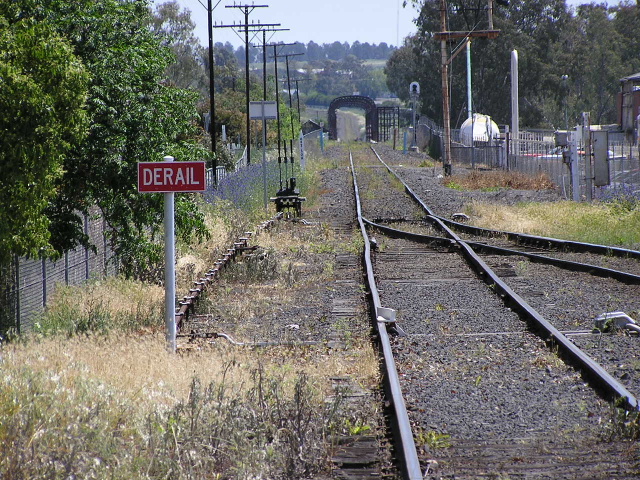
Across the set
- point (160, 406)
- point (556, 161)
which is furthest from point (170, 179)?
point (556, 161)

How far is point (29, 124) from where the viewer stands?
7.76 meters

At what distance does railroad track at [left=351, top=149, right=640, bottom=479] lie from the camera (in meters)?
5.56

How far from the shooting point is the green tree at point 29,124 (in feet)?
A: 25.0

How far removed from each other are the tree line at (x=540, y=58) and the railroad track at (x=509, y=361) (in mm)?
64953

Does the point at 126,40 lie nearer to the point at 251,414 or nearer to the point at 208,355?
the point at 208,355

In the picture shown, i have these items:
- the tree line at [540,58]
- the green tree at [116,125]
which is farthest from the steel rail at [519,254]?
the tree line at [540,58]

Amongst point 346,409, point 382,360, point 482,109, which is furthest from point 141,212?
point 482,109

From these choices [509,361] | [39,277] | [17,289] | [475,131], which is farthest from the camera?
[475,131]

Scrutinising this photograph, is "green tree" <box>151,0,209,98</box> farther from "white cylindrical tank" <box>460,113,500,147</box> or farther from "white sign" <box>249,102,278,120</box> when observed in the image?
"white sign" <box>249,102,278,120</box>

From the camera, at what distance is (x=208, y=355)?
8.26m

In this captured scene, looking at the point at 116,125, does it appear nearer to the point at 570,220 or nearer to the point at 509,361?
the point at 509,361

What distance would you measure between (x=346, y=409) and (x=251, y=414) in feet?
2.69

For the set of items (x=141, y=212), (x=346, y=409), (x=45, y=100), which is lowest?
(x=346, y=409)

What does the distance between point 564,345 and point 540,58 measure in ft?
257
